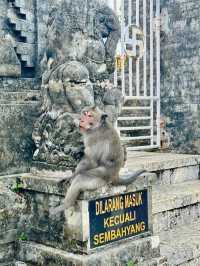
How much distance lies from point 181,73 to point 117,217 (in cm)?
593

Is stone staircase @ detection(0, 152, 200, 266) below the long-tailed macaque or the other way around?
below

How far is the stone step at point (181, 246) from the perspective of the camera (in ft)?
15.5

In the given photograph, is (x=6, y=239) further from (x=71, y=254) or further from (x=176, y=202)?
(x=176, y=202)

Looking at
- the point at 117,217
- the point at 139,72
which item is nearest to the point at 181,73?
the point at 139,72

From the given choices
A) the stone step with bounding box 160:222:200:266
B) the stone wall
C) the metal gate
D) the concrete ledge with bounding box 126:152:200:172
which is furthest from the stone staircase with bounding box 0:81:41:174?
the stone wall

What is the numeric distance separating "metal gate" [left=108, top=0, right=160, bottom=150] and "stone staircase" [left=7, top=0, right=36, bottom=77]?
147 inches

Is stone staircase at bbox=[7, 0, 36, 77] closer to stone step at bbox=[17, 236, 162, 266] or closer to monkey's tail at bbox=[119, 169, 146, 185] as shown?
monkey's tail at bbox=[119, 169, 146, 185]

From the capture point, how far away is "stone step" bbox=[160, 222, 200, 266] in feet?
15.5

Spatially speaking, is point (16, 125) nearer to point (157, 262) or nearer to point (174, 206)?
point (157, 262)

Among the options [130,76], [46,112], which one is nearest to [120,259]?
[46,112]

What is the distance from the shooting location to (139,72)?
9.10 metres

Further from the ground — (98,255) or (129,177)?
(129,177)

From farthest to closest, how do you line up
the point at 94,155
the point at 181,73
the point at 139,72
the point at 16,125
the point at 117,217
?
1. the point at 181,73
2. the point at 139,72
3. the point at 16,125
4. the point at 117,217
5. the point at 94,155

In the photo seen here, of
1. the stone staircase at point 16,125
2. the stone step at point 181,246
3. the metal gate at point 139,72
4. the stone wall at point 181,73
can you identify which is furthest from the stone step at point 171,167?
the stone wall at point 181,73
